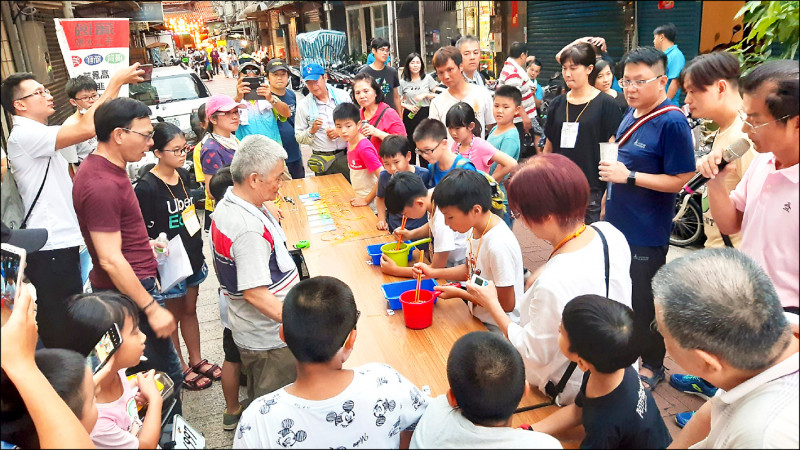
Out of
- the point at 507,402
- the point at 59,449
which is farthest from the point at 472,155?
the point at 59,449

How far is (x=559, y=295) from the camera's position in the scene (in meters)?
1.61

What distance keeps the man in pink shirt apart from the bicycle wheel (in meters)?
2.99

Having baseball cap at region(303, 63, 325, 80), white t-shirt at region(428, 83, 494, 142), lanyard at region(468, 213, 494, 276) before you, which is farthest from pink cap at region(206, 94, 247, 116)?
lanyard at region(468, 213, 494, 276)

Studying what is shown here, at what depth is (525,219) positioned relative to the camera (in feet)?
5.95

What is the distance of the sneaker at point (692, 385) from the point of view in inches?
113

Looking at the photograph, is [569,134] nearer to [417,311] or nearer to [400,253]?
[400,253]

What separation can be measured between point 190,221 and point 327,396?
81.0 inches

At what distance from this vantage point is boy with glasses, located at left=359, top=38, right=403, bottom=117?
6195 millimetres

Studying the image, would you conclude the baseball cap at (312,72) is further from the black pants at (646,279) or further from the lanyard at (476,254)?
the black pants at (646,279)

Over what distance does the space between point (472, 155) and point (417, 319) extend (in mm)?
1762

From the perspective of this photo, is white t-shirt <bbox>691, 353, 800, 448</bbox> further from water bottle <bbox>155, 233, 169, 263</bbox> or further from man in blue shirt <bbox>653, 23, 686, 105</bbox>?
man in blue shirt <bbox>653, 23, 686, 105</bbox>

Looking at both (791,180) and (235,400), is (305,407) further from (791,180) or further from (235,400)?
(235,400)

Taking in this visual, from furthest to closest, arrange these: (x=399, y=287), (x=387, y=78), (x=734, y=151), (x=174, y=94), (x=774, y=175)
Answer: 1. (x=174, y=94)
2. (x=387, y=78)
3. (x=399, y=287)
4. (x=734, y=151)
5. (x=774, y=175)

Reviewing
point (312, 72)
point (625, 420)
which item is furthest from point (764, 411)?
point (312, 72)
